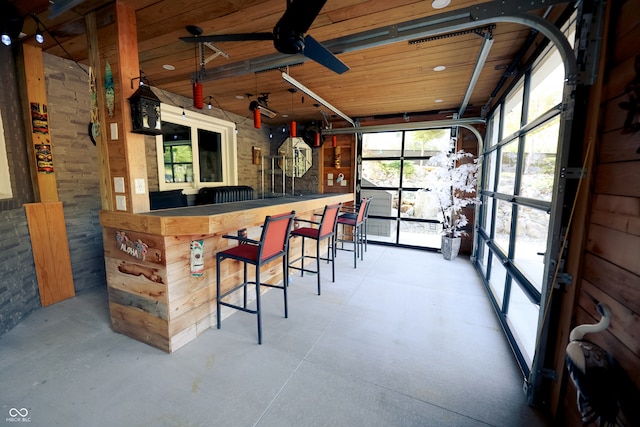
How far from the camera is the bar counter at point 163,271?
1.92 meters

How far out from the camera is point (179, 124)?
416 cm

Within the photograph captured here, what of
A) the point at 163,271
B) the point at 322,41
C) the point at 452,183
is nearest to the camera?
the point at 163,271

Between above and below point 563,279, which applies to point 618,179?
above

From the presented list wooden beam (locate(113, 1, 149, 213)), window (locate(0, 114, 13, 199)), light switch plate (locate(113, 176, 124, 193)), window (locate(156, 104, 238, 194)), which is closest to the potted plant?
window (locate(156, 104, 238, 194))

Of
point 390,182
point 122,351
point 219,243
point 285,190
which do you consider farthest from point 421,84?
point 122,351

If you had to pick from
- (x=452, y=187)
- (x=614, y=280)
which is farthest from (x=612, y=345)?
(x=452, y=187)

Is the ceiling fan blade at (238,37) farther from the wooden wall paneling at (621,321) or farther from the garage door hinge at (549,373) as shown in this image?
the garage door hinge at (549,373)

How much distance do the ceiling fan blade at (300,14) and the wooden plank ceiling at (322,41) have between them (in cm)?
67

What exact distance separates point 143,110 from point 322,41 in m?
1.62

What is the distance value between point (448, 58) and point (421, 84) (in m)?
0.73

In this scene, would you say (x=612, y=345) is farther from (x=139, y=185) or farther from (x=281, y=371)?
(x=139, y=185)

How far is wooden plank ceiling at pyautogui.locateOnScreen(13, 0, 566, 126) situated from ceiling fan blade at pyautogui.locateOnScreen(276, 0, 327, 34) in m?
0.67

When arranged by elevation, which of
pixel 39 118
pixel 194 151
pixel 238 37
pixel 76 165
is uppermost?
pixel 238 37

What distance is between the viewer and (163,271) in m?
1.92
